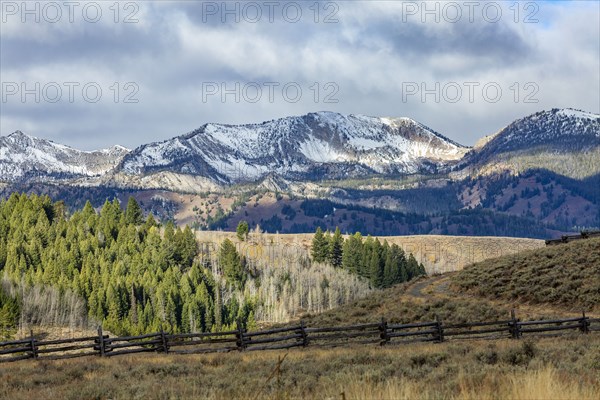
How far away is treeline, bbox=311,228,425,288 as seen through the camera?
163625mm

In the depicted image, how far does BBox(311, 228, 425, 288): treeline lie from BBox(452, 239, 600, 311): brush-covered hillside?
319ft

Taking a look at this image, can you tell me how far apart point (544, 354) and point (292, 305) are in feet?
513

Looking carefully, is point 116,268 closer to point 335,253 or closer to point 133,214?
point 133,214

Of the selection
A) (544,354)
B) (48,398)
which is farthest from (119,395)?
(544,354)

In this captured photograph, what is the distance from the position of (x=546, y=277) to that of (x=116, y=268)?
12036 centimetres

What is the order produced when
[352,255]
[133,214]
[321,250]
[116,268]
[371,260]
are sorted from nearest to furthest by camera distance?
[116,268] < [371,260] < [352,255] < [133,214] < [321,250]

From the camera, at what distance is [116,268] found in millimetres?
153875

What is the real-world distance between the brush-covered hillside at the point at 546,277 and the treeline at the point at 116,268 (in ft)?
292

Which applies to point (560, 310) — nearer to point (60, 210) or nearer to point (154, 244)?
point (154, 244)

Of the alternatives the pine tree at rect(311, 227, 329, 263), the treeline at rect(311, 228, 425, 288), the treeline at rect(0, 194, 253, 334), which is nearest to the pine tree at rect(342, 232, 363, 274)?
the treeline at rect(311, 228, 425, 288)

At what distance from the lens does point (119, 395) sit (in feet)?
49.0

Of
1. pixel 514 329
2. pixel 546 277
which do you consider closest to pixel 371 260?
pixel 546 277

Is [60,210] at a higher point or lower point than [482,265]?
higher

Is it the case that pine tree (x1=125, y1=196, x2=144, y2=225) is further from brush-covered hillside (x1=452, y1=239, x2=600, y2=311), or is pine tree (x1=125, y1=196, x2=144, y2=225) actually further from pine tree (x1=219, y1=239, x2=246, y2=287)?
brush-covered hillside (x1=452, y1=239, x2=600, y2=311)
